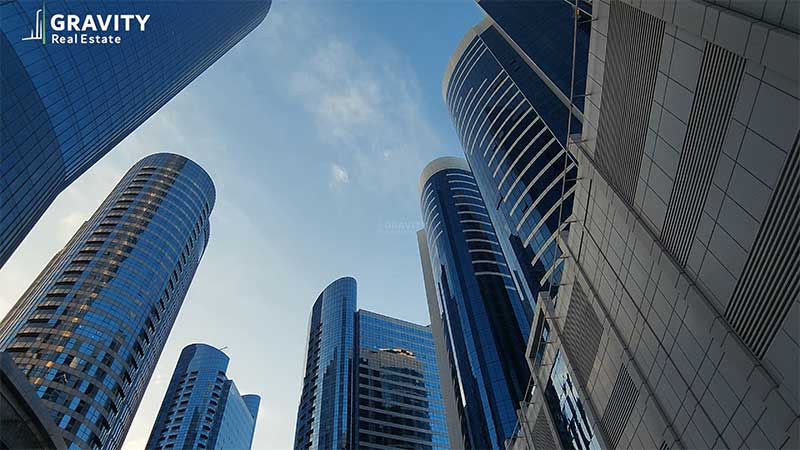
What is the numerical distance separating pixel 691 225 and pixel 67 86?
6770 cm

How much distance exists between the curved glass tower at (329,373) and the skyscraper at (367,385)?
26cm

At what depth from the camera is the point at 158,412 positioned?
537ft

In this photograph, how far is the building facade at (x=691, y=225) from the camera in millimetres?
11859

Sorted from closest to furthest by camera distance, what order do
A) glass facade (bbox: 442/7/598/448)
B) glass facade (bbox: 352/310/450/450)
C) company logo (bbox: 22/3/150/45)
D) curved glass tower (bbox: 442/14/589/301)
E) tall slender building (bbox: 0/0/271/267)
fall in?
tall slender building (bbox: 0/0/271/267) < company logo (bbox: 22/3/150/45) < glass facade (bbox: 442/7/598/448) < curved glass tower (bbox: 442/14/589/301) < glass facade (bbox: 352/310/450/450)

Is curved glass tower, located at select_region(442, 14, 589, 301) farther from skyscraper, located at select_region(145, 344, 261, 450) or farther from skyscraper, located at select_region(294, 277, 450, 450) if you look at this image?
skyscraper, located at select_region(145, 344, 261, 450)

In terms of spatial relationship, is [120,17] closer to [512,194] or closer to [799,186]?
[512,194]

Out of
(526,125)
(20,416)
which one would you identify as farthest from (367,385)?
(20,416)

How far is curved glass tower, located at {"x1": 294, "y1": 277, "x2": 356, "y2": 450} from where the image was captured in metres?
126

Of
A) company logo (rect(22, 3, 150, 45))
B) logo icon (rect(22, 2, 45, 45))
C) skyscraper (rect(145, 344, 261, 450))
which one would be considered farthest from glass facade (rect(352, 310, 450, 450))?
logo icon (rect(22, 2, 45, 45))

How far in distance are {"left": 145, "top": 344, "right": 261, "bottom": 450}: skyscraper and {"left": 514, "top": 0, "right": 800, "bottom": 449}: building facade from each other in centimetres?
16457

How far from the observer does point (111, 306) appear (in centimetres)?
9456

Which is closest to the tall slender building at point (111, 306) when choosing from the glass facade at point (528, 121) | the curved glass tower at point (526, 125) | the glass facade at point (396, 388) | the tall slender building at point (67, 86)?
the tall slender building at point (67, 86)

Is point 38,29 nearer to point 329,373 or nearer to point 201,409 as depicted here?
point 329,373

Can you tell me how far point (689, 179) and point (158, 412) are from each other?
19219 cm
